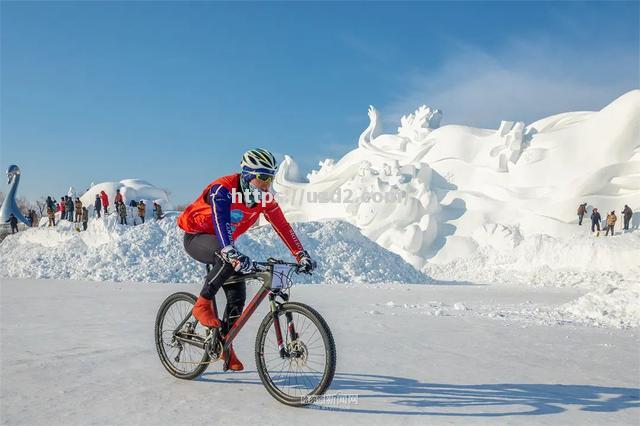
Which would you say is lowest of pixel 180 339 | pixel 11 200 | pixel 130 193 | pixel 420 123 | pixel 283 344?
pixel 180 339

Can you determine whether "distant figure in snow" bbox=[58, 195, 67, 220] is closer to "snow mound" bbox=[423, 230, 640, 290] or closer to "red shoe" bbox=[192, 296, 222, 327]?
"snow mound" bbox=[423, 230, 640, 290]

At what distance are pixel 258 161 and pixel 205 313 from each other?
4.28ft

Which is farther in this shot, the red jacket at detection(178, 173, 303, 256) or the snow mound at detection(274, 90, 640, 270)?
the snow mound at detection(274, 90, 640, 270)

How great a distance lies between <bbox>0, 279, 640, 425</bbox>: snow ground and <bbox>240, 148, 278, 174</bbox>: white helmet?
5.85 ft

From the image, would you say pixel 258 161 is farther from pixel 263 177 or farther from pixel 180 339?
pixel 180 339

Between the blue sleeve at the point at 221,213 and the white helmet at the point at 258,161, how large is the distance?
0.89ft

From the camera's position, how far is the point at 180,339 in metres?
4.74

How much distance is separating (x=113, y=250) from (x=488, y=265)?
18706 mm

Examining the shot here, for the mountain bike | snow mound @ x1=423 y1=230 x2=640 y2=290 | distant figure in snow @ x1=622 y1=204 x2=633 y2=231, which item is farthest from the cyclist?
distant figure in snow @ x1=622 y1=204 x2=633 y2=231

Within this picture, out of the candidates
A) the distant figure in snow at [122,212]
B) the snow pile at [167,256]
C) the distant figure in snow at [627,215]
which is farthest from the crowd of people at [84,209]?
the distant figure in snow at [627,215]

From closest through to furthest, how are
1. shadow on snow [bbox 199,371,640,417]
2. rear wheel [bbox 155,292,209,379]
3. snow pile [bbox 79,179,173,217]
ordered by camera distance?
shadow on snow [bbox 199,371,640,417] < rear wheel [bbox 155,292,209,379] < snow pile [bbox 79,179,173,217]

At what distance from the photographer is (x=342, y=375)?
4938 millimetres

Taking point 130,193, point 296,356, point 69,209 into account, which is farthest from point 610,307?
point 130,193

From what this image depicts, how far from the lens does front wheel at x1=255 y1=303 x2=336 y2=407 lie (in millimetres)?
3742
